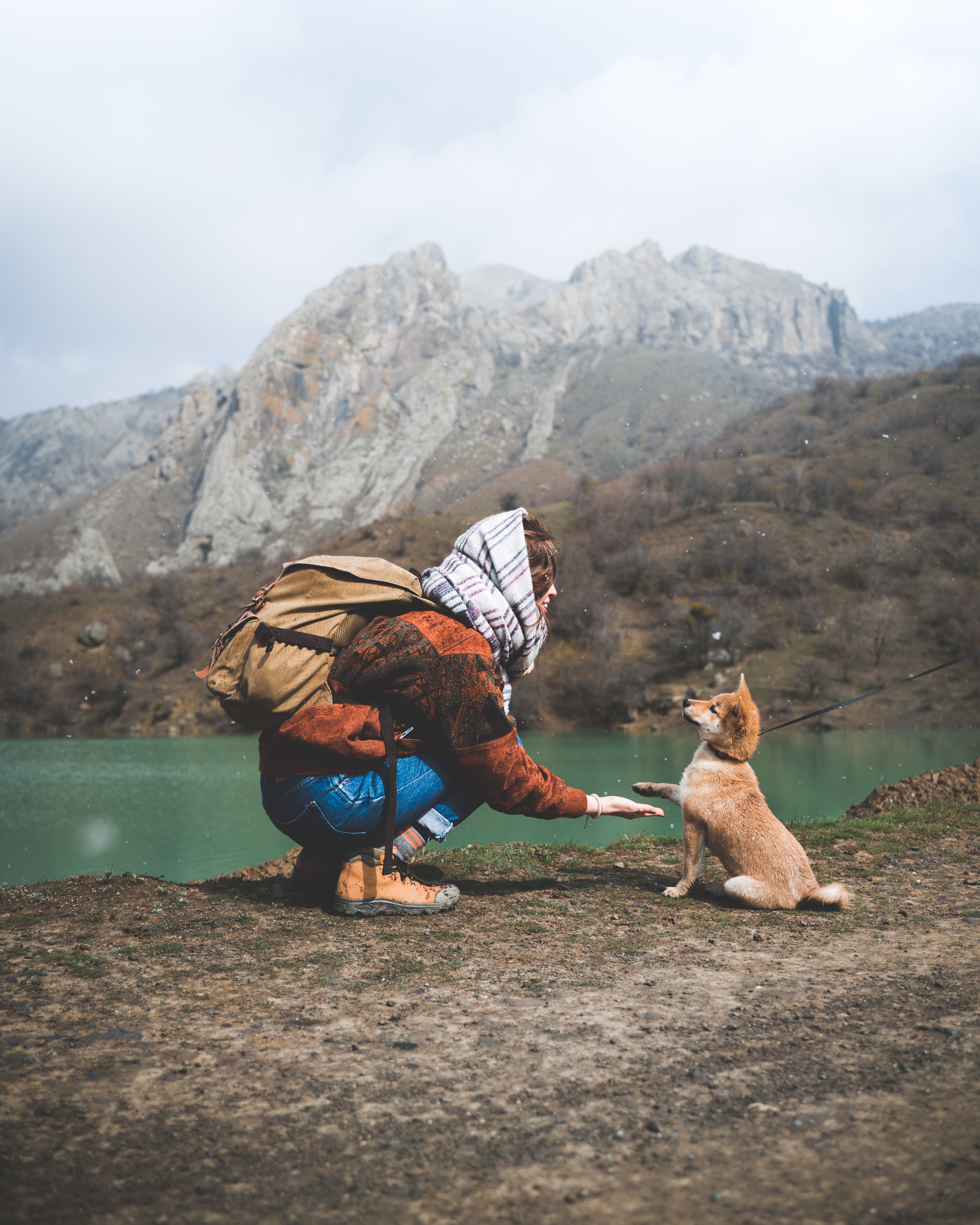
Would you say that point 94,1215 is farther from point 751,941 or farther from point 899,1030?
point 751,941

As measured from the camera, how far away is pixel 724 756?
477 cm

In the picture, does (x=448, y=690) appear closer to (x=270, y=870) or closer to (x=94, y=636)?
(x=270, y=870)

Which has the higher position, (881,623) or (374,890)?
(881,623)

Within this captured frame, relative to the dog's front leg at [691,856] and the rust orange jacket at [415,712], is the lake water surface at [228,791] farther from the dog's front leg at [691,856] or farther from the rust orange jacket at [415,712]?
→ the dog's front leg at [691,856]

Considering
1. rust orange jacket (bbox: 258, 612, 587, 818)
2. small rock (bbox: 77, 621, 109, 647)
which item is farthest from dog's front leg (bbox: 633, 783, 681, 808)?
small rock (bbox: 77, 621, 109, 647)

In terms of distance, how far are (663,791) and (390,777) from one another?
5.79 feet

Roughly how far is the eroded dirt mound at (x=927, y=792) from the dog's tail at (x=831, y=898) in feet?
15.2

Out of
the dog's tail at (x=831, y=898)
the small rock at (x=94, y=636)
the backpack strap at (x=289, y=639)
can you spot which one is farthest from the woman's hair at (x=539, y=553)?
the small rock at (x=94, y=636)

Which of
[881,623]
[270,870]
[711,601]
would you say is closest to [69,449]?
[711,601]

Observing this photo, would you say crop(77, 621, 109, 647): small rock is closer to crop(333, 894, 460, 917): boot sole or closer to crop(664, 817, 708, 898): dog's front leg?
crop(333, 894, 460, 917): boot sole

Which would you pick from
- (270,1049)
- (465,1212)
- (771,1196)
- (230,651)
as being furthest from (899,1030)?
(230,651)

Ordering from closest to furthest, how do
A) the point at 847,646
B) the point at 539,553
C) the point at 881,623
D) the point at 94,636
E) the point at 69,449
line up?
the point at 539,553
the point at 847,646
the point at 881,623
the point at 94,636
the point at 69,449

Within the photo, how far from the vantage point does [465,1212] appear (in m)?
1.72

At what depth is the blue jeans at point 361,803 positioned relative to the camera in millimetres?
3746
